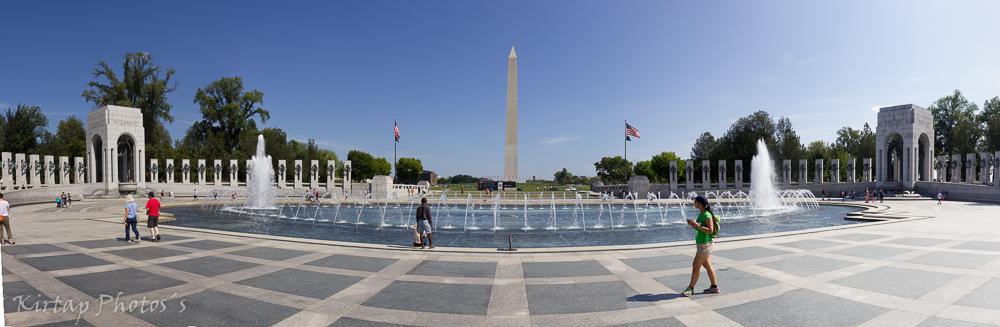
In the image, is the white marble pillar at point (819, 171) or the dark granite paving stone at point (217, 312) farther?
the white marble pillar at point (819, 171)

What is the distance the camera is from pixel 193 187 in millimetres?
48625

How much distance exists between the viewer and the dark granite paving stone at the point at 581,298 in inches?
256

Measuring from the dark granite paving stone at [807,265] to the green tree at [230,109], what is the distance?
70787 millimetres

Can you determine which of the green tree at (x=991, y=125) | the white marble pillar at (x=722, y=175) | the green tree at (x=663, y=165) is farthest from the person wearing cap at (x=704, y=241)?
the green tree at (x=663, y=165)

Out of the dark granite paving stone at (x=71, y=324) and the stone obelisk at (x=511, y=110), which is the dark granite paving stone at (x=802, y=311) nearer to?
the dark granite paving stone at (x=71, y=324)

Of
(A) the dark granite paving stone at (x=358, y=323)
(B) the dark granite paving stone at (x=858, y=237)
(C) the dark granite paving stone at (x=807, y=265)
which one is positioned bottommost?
(B) the dark granite paving stone at (x=858, y=237)

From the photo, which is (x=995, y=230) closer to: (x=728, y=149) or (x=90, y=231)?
(x=90, y=231)

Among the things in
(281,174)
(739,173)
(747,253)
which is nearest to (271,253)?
(747,253)

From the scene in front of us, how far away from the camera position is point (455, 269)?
910cm

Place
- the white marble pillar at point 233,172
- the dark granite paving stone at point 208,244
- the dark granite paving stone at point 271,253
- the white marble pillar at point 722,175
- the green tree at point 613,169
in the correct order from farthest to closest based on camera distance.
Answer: the green tree at point 613,169
the white marble pillar at point 233,172
the white marble pillar at point 722,175
the dark granite paving stone at point 208,244
the dark granite paving stone at point 271,253

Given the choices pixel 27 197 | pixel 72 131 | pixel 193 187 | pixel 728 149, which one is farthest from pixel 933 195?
pixel 72 131

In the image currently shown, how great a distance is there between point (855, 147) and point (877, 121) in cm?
4362

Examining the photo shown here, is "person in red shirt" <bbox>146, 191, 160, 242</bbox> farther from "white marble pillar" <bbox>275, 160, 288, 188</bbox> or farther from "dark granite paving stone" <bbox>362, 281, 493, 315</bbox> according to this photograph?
"white marble pillar" <bbox>275, 160, 288, 188</bbox>

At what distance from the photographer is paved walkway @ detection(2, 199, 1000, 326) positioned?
6074mm
